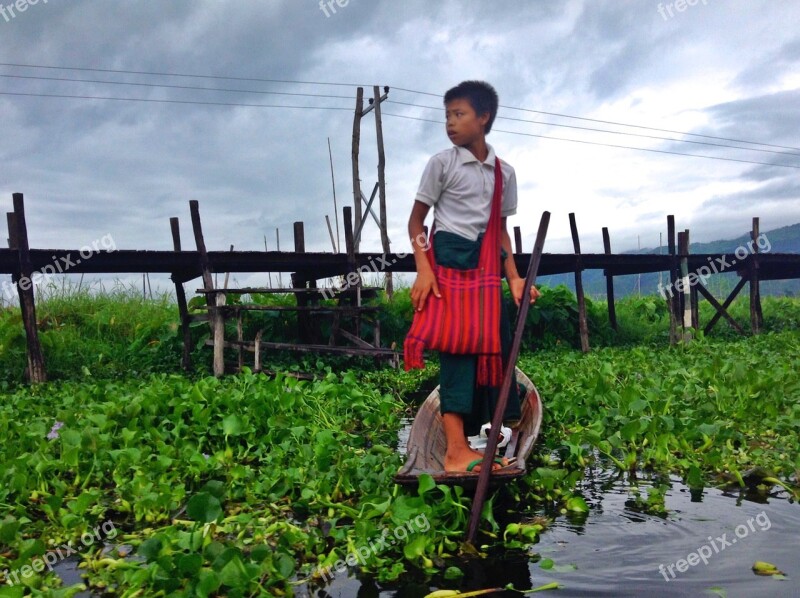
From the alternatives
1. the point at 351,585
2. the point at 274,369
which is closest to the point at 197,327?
the point at 274,369

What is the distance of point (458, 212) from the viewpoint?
12.4 ft

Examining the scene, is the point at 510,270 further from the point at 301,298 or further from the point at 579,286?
the point at 579,286

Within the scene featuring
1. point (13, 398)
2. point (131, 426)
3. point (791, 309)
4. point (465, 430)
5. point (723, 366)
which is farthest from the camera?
point (791, 309)


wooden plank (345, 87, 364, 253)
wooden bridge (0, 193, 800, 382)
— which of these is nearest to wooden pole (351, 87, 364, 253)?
wooden plank (345, 87, 364, 253)

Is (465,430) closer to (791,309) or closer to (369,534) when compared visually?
(369,534)

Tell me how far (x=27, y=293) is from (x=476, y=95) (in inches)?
355

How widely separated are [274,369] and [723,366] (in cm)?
693

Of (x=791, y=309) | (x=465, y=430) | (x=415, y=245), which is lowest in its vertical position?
(x=791, y=309)

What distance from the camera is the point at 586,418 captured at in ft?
20.5

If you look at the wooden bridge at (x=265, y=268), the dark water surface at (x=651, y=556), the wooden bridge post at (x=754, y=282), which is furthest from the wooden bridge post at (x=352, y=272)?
the wooden bridge post at (x=754, y=282)

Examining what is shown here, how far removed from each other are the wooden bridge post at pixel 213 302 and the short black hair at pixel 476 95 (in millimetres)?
8289

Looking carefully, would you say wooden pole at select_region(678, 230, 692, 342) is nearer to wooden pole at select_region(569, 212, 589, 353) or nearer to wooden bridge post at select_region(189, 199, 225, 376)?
wooden pole at select_region(569, 212, 589, 353)

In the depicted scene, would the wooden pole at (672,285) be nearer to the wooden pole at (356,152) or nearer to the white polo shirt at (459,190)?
the wooden pole at (356,152)

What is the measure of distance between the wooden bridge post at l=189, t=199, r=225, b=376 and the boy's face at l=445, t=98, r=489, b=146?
8.27 m
